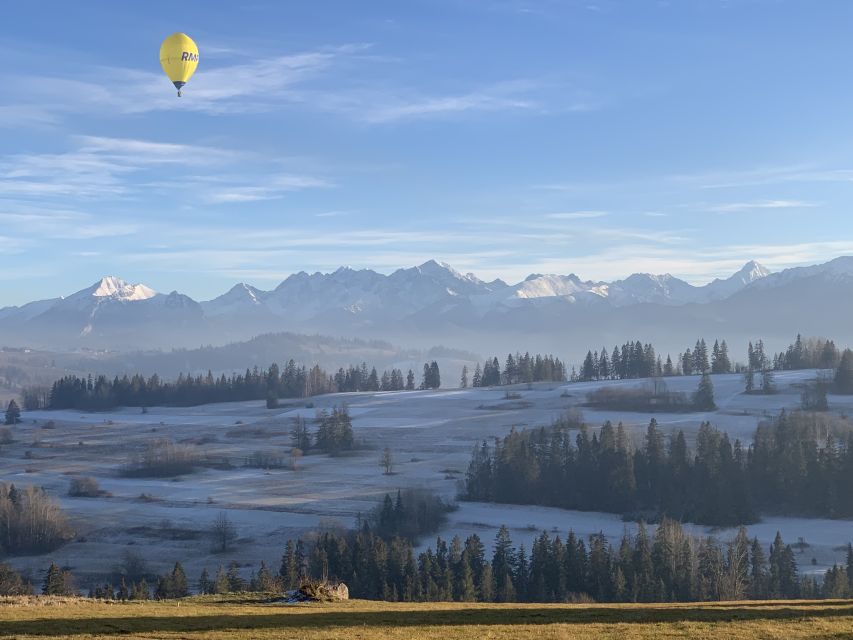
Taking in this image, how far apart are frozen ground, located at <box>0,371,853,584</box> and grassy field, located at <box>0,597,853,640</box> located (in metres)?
51.1

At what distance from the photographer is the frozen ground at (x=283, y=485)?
3949 inches

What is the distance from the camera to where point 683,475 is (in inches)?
4796

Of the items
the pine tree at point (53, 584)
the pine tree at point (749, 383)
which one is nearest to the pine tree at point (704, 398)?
the pine tree at point (749, 383)

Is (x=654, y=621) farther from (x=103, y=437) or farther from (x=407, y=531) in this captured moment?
(x=103, y=437)

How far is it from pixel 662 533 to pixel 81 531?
65.6m

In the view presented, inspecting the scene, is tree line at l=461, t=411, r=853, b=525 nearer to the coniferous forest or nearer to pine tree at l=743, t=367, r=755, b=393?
the coniferous forest

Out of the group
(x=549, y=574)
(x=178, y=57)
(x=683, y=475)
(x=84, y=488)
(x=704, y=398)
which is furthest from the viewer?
(x=704, y=398)

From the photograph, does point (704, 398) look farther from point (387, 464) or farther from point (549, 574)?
point (549, 574)

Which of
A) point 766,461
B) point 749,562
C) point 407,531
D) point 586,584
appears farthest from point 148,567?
point 766,461

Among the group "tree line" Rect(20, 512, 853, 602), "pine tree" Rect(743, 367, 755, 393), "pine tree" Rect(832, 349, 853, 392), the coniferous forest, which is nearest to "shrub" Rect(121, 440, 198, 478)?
the coniferous forest

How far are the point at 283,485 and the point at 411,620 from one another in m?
99.9

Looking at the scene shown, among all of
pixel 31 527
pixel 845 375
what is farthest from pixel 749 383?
pixel 31 527

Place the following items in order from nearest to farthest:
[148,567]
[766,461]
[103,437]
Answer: [148,567]
[766,461]
[103,437]

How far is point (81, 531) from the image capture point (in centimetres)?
10769
